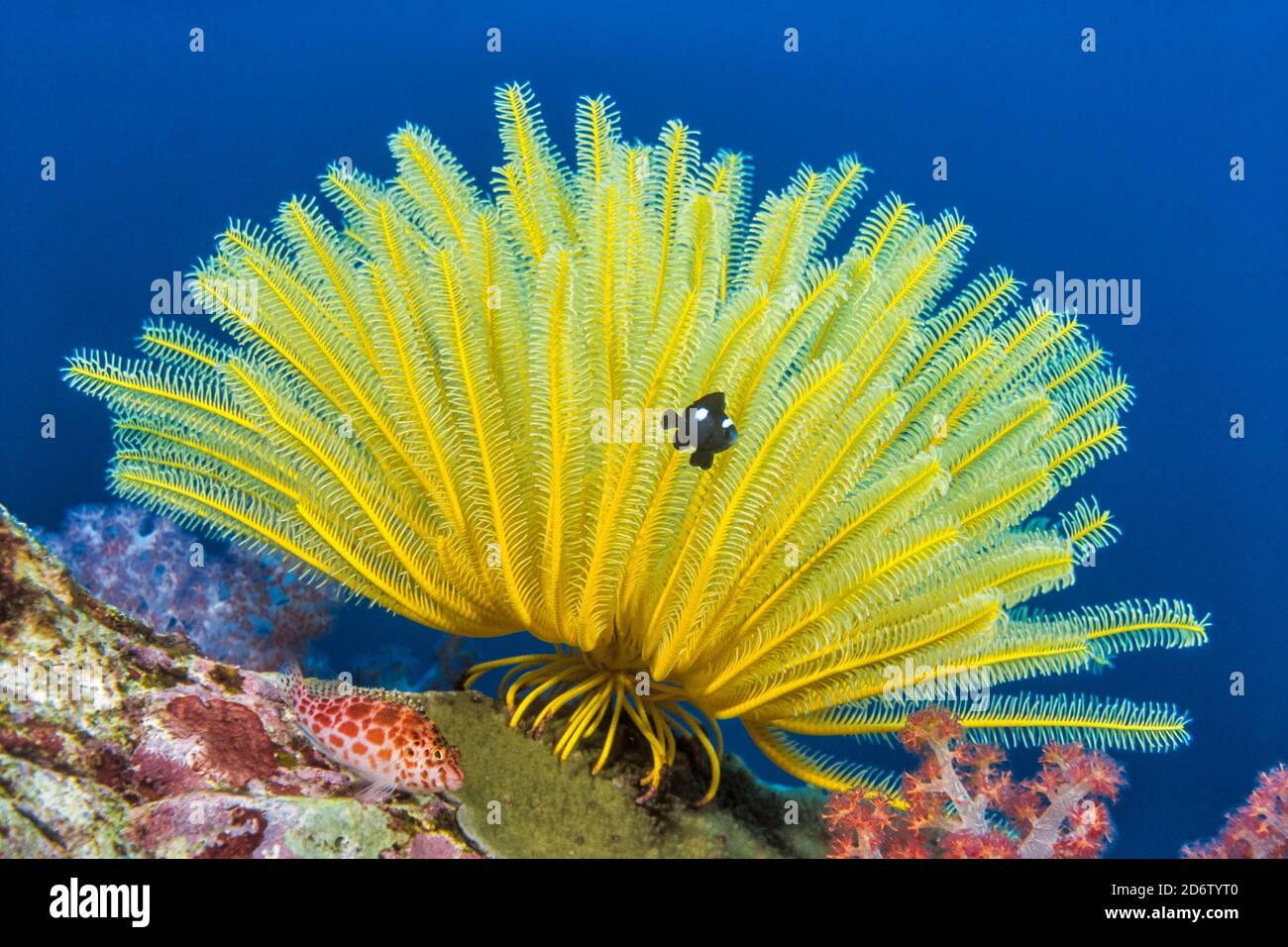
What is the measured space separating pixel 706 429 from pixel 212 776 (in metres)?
1.84

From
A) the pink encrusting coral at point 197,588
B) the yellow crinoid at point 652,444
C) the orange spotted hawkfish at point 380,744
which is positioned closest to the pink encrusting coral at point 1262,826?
the yellow crinoid at point 652,444

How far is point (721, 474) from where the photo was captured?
3.21 metres

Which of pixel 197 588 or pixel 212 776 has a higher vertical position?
pixel 197 588

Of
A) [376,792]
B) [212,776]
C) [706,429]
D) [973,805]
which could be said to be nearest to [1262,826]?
[973,805]

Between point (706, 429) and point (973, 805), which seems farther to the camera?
point (973, 805)

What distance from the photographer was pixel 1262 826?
321 centimetres

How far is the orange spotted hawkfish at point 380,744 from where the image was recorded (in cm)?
299

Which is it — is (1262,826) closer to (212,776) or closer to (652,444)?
(652,444)

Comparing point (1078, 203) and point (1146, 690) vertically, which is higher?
point (1078, 203)

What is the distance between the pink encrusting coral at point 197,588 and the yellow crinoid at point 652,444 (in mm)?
1402
